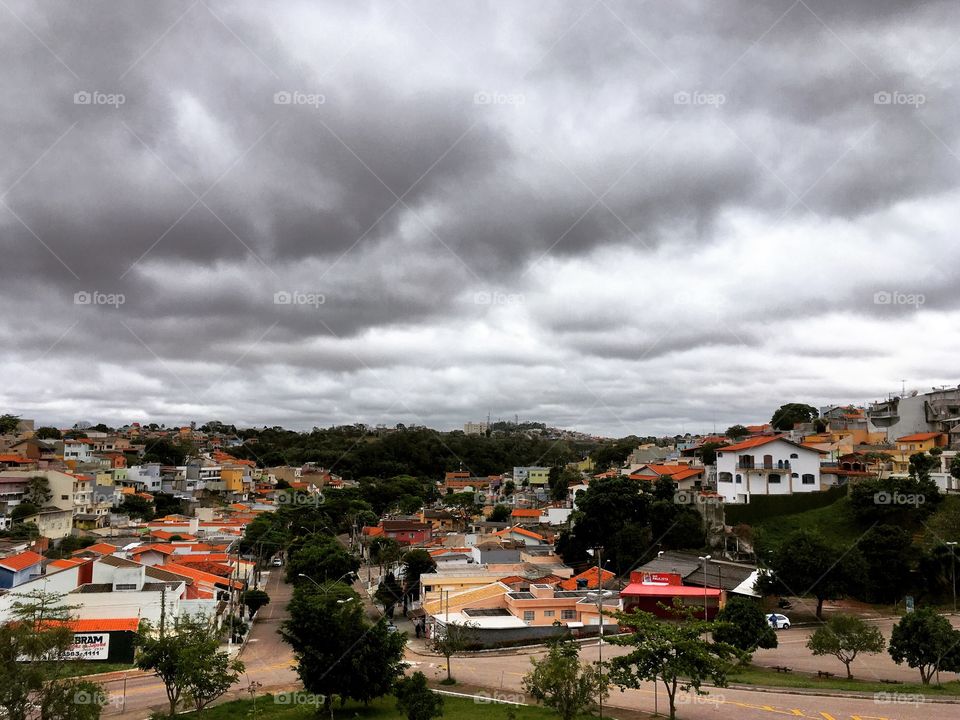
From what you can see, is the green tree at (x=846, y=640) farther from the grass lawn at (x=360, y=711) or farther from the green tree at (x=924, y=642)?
the grass lawn at (x=360, y=711)

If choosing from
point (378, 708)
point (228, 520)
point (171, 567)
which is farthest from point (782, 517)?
point (228, 520)

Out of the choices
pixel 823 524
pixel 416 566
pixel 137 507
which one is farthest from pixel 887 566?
pixel 137 507

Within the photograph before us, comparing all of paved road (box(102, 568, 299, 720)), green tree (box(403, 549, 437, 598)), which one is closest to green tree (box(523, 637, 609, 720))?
paved road (box(102, 568, 299, 720))

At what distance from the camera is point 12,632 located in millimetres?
16703

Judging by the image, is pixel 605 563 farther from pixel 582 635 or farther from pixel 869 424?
pixel 869 424

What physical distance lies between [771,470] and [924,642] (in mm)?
24248

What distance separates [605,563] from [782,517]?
36.3 ft

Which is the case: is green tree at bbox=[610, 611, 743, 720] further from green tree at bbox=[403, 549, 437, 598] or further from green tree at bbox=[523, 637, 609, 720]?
green tree at bbox=[403, 549, 437, 598]

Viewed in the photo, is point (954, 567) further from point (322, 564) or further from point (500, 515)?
point (500, 515)

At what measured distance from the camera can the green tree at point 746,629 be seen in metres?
24.1

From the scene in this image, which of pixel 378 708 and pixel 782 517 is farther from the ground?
pixel 782 517

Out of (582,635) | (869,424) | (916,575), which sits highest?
(869,424)

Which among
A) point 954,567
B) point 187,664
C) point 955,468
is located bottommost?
point 187,664

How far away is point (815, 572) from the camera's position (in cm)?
3153
